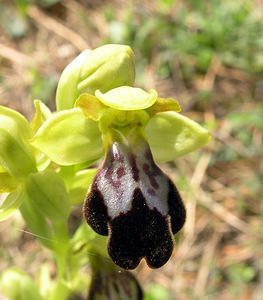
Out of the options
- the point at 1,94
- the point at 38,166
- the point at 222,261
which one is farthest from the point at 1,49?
the point at 38,166

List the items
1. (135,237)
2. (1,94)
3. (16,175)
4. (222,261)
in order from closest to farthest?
(135,237)
(16,175)
(222,261)
(1,94)

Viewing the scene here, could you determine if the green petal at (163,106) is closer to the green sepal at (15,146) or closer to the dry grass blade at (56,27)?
the green sepal at (15,146)

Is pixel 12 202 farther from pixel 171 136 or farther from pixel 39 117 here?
pixel 171 136

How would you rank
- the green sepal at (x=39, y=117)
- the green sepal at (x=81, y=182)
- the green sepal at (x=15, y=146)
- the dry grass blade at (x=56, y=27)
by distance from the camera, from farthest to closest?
the dry grass blade at (x=56, y=27)
the green sepal at (x=81, y=182)
the green sepal at (x=39, y=117)
the green sepal at (x=15, y=146)

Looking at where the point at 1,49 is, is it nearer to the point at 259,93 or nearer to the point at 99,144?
→ the point at 259,93

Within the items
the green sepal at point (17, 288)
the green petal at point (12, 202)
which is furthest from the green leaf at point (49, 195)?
the green sepal at point (17, 288)

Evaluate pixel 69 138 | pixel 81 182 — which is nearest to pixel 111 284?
pixel 81 182
